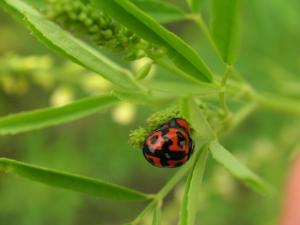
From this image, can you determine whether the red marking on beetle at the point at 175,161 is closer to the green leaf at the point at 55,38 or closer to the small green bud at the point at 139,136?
the small green bud at the point at 139,136

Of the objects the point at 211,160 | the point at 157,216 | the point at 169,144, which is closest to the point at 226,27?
the point at 169,144

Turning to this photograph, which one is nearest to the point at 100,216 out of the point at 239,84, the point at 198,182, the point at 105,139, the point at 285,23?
the point at 105,139

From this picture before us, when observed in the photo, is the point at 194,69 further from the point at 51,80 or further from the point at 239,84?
the point at 51,80

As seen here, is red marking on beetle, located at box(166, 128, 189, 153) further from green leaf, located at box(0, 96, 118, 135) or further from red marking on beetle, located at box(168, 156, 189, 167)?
green leaf, located at box(0, 96, 118, 135)

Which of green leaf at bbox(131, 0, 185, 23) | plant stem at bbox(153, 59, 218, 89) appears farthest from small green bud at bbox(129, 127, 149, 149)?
green leaf at bbox(131, 0, 185, 23)

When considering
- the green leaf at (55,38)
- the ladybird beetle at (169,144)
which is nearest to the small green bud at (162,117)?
the ladybird beetle at (169,144)
